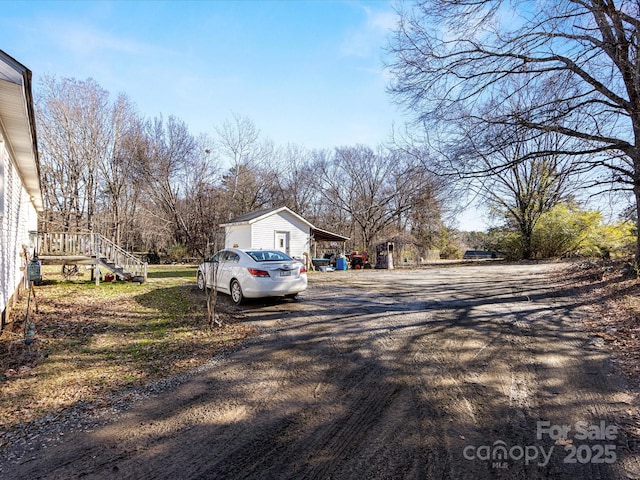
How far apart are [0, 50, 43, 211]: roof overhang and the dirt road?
4.51 m

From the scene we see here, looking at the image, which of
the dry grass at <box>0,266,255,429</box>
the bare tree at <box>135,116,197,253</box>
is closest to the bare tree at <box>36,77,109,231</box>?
the bare tree at <box>135,116,197,253</box>

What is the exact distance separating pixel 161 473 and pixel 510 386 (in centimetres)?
362

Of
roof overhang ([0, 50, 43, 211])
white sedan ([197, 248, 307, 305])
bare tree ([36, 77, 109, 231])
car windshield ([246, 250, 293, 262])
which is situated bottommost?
white sedan ([197, 248, 307, 305])

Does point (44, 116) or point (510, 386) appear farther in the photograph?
point (44, 116)

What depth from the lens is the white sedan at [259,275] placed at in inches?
332

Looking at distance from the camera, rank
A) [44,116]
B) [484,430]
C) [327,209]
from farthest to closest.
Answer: [327,209] < [44,116] < [484,430]

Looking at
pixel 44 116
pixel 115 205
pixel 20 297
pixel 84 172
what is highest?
pixel 44 116

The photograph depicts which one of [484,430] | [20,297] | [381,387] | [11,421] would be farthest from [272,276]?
[20,297]

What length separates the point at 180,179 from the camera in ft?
108

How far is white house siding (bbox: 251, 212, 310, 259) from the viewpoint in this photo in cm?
2047

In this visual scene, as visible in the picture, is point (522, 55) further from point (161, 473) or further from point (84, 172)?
point (84, 172)

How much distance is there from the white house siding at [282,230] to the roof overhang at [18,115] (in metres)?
11.6

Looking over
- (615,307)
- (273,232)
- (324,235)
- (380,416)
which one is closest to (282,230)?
(273,232)

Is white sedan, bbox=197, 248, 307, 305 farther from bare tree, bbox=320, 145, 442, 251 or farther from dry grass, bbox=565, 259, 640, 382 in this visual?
bare tree, bbox=320, 145, 442, 251
